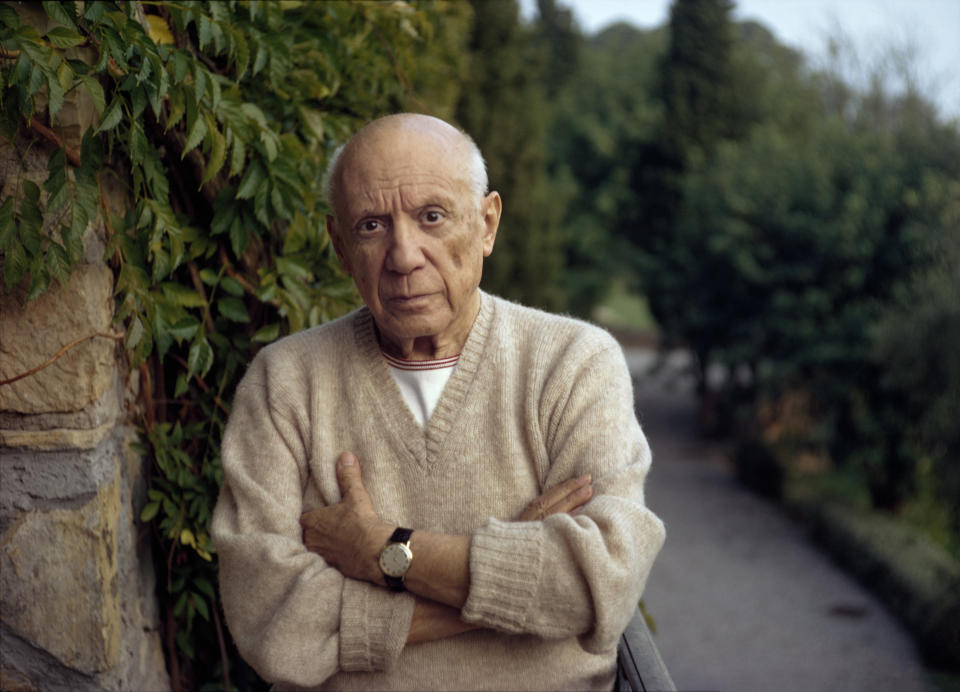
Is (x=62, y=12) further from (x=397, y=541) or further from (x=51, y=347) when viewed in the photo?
(x=397, y=541)

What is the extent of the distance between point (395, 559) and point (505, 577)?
205mm

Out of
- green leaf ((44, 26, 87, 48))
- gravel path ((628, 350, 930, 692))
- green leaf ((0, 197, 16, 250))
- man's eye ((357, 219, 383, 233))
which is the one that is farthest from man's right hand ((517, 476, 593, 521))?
gravel path ((628, 350, 930, 692))

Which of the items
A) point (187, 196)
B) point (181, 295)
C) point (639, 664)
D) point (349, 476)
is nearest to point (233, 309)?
point (181, 295)

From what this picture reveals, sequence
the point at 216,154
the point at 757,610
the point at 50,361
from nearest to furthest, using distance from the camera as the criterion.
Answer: the point at 50,361 < the point at 216,154 < the point at 757,610

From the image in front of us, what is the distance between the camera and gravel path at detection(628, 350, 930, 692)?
7.39 meters

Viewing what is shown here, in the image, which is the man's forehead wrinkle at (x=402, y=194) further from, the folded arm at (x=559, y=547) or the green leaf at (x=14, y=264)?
the green leaf at (x=14, y=264)

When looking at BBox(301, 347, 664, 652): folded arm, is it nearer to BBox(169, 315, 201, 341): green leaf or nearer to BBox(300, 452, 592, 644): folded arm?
BBox(300, 452, 592, 644): folded arm

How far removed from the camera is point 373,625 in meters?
1.67

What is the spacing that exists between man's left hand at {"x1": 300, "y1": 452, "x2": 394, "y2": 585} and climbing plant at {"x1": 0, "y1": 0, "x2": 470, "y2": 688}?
0.55m

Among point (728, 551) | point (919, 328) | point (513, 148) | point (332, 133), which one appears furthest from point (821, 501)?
point (332, 133)

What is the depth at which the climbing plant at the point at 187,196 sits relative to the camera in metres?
1.80

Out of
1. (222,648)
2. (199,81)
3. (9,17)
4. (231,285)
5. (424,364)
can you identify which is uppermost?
(9,17)

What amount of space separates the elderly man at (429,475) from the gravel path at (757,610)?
15.1ft

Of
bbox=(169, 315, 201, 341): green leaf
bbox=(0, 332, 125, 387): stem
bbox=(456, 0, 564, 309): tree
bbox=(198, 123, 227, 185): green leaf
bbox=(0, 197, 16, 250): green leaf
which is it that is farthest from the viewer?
bbox=(456, 0, 564, 309): tree
